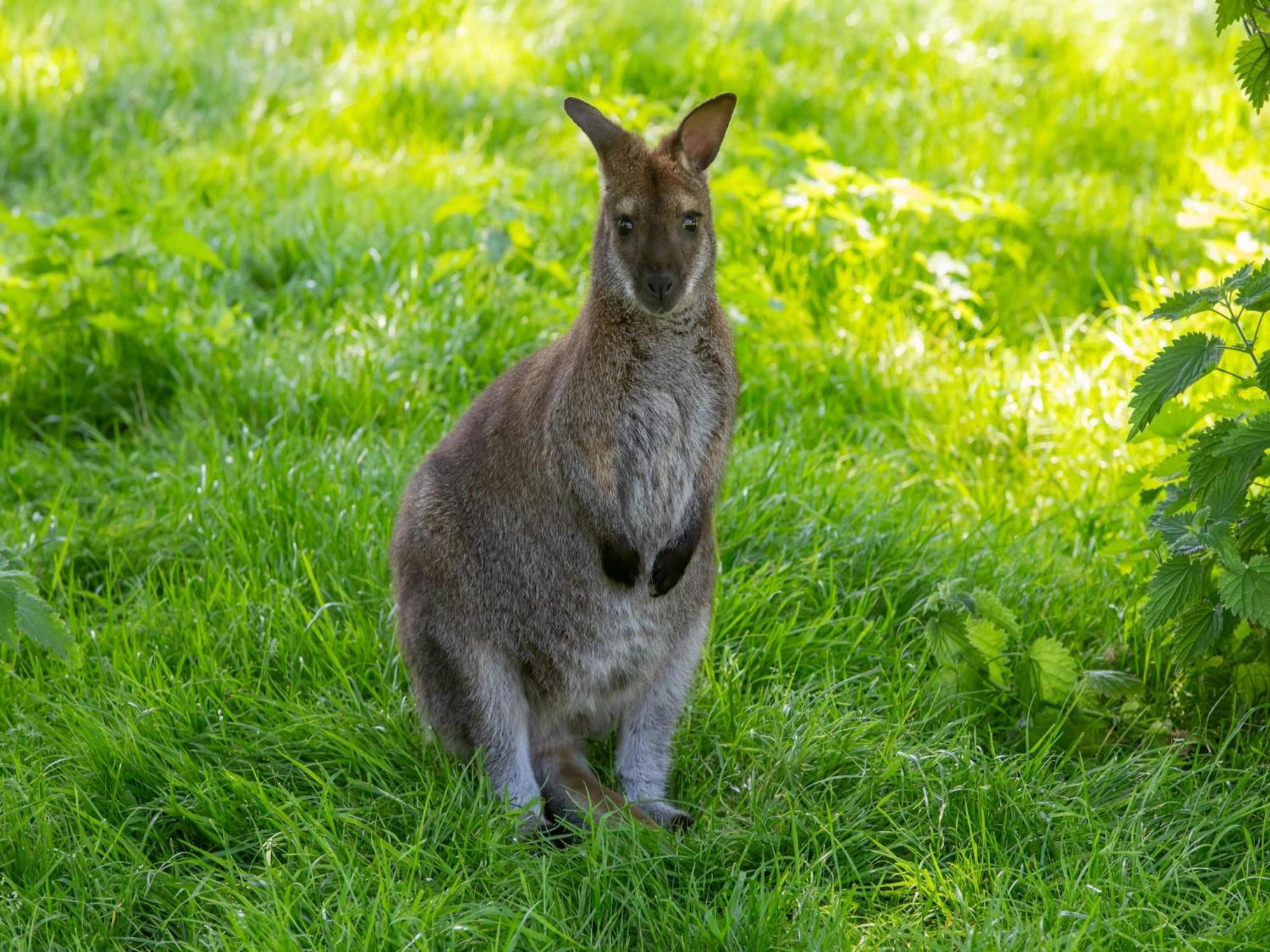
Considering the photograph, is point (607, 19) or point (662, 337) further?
point (607, 19)

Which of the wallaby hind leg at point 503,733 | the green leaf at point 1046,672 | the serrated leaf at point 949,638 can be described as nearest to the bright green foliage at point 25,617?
the wallaby hind leg at point 503,733

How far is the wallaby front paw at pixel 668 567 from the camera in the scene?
318 cm

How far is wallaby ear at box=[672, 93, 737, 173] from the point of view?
320 centimetres

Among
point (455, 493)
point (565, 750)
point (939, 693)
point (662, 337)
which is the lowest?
point (565, 750)

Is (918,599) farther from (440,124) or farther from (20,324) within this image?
(440,124)

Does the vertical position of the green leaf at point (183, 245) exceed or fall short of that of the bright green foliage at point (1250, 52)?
it falls short

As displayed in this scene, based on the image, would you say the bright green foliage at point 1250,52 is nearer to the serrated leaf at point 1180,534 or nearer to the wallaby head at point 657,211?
the serrated leaf at point 1180,534

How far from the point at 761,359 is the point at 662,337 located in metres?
1.87

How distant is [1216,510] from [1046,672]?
69 cm

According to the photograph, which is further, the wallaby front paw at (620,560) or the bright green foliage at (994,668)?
the bright green foliage at (994,668)

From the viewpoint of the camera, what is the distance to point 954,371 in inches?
201

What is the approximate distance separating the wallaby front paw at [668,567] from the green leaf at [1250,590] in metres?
1.11

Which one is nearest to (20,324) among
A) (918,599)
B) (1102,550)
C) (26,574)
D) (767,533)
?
(26,574)

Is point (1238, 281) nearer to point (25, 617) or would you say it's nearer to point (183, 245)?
point (25, 617)
